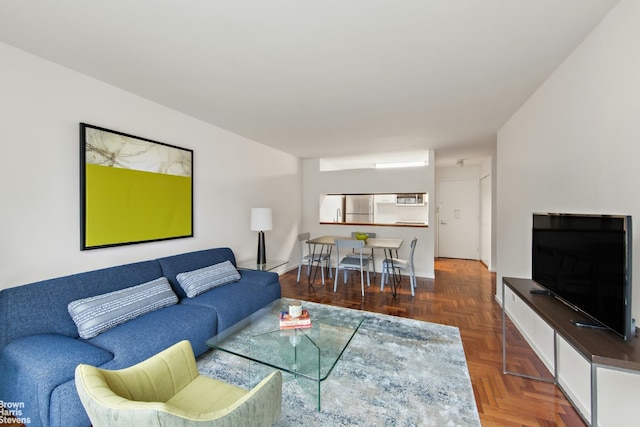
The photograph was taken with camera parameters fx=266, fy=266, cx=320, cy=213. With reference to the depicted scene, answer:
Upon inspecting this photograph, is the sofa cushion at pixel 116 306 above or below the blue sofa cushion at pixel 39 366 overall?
above

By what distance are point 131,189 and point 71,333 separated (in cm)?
128

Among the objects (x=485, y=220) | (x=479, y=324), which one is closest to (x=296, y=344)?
(x=479, y=324)

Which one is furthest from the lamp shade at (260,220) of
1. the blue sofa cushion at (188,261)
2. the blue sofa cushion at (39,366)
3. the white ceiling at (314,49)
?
the blue sofa cushion at (39,366)

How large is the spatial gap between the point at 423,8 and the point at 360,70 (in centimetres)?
72

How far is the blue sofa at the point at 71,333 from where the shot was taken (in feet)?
4.69

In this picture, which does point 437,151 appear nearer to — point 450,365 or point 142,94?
point 450,365

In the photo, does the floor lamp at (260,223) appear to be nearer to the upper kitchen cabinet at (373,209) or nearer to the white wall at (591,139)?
the upper kitchen cabinet at (373,209)

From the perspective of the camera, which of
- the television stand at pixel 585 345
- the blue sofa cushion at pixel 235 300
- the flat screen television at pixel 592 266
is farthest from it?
the blue sofa cushion at pixel 235 300

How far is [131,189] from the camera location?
2564 mm

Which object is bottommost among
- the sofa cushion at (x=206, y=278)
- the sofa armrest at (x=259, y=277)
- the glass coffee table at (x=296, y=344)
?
the glass coffee table at (x=296, y=344)

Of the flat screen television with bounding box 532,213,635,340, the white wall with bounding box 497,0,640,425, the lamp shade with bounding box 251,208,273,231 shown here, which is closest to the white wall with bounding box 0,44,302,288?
the lamp shade with bounding box 251,208,273,231

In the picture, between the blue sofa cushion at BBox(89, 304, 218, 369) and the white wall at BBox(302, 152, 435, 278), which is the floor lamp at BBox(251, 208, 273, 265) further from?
the white wall at BBox(302, 152, 435, 278)

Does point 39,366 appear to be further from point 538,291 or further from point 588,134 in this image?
point 588,134

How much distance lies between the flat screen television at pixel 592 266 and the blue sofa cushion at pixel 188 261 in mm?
3091
